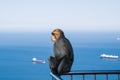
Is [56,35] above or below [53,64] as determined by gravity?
above

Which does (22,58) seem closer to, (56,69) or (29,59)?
(29,59)

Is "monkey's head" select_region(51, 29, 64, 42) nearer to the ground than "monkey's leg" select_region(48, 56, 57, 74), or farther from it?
farther from it

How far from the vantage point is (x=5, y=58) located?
5256 centimetres

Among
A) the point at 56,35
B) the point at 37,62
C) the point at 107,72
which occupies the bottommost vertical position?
the point at 107,72

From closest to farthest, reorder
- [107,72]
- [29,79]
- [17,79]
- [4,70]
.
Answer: [107,72], [17,79], [29,79], [4,70]

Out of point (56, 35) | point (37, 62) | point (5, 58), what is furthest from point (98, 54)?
point (56, 35)

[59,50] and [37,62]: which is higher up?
[37,62]

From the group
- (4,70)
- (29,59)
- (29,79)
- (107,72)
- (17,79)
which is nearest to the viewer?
(107,72)

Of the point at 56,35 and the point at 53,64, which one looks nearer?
the point at 53,64

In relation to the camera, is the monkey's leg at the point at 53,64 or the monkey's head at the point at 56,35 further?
the monkey's head at the point at 56,35

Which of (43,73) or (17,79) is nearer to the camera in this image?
(17,79)

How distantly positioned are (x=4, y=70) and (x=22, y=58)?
8.04 m

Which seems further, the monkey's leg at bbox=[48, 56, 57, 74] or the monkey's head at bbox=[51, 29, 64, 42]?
the monkey's head at bbox=[51, 29, 64, 42]

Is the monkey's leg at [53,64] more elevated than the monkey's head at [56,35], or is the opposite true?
the monkey's head at [56,35]
